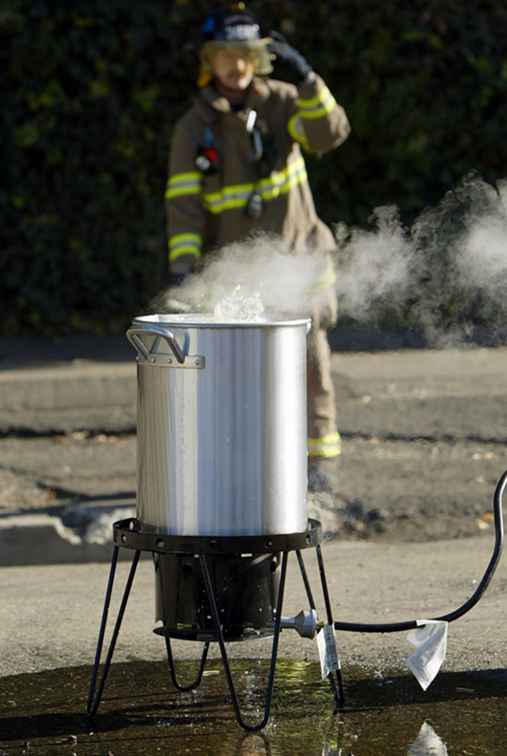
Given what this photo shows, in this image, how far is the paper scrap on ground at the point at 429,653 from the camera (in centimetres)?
450

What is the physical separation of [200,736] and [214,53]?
3.64 metres

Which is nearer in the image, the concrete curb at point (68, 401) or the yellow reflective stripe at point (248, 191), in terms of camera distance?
the yellow reflective stripe at point (248, 191)

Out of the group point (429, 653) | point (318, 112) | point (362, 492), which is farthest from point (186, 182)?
point (429, 653)

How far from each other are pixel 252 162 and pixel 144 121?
434cm

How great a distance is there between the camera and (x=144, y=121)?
11.3 meters

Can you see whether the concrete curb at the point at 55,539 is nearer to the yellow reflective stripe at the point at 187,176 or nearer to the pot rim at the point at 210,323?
the yellow reflective stripe at the point at 187,176

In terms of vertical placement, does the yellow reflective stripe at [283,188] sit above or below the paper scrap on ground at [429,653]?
above

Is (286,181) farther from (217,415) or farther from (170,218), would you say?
(217,415)

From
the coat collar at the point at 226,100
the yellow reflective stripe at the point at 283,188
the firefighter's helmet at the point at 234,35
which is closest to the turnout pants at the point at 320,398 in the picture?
the yellow reflective stripe at the point at 283,188

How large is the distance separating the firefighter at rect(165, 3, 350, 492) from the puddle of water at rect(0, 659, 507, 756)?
2226mm

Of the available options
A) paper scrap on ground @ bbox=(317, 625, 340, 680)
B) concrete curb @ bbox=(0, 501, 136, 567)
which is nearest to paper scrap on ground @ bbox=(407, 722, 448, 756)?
paper scrap on ground @ bbox=(317, 625, 340, 680)

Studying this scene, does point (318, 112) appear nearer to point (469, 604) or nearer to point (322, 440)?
point (322, 440)

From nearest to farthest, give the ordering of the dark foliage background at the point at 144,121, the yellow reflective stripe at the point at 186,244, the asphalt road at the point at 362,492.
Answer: the asphalt road at the point at 362,492
the yellow reflective stripe at the point at 186,244
the dark foliage background at the point at 144,121

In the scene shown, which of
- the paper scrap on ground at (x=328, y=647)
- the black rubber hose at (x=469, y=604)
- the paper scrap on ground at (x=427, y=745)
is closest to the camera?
the paper scrap on ground at (x=427, y=745)
